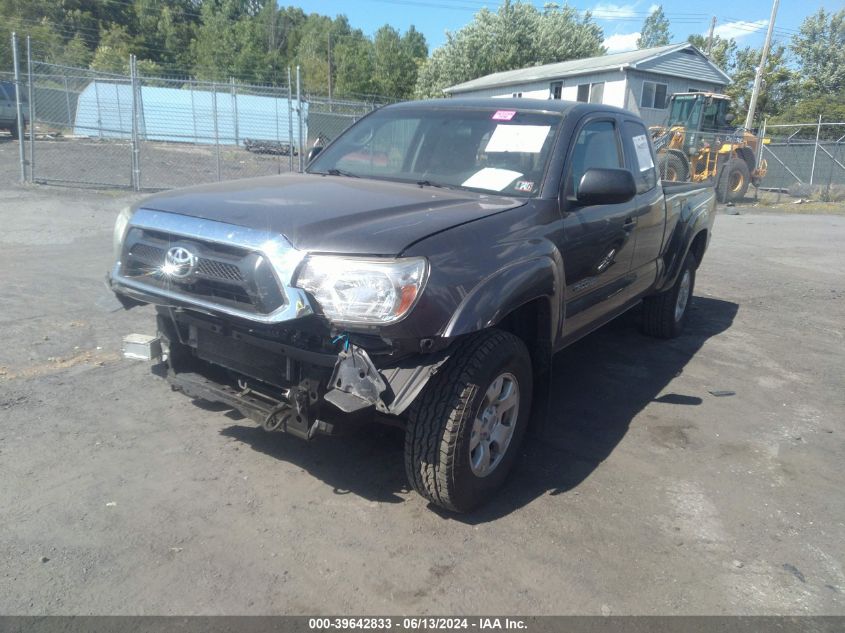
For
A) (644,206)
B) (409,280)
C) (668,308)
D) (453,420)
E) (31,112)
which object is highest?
(31,112)

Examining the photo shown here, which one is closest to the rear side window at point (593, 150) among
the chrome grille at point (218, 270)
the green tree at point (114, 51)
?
the chrome grille at point (218, 270)

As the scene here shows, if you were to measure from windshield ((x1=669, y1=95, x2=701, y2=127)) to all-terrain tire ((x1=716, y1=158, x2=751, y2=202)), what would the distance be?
2.44 meters

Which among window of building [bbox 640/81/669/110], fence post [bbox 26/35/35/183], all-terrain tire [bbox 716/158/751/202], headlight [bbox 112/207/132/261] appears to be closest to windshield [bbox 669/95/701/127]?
all-terrain tire [bbox 716/158/751/202]

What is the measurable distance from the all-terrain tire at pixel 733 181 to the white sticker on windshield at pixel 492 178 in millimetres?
18185

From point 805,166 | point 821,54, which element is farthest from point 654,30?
point 805,166

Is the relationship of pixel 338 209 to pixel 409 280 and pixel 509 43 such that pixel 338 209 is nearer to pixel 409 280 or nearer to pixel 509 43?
pixel 409 280

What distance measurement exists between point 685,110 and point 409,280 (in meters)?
22.9

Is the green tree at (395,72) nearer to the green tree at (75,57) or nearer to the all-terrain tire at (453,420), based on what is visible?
the green tree at (75,57)

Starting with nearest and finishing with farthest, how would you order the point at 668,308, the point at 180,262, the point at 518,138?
the point at 180,262
the point at 518,138
the point at 668,308

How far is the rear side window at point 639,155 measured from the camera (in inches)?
193

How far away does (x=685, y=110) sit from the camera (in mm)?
22609

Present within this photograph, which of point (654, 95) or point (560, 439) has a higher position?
point (654, 95)

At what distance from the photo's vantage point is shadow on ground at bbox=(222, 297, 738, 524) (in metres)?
3.48

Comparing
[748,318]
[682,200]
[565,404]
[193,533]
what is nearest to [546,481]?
[565,404]
